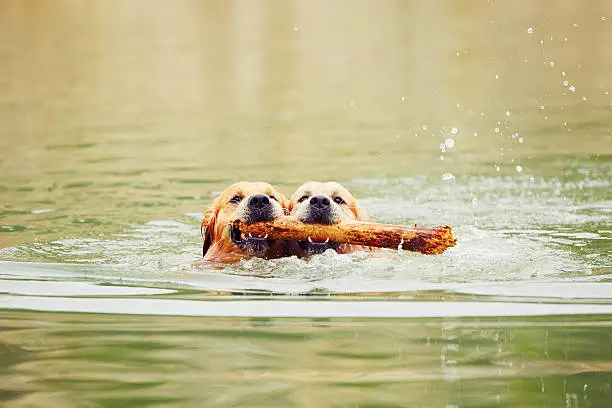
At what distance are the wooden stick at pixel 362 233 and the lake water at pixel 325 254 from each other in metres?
0.20

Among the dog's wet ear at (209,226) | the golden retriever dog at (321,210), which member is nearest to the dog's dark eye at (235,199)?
the dog's wet ear at (209,226)

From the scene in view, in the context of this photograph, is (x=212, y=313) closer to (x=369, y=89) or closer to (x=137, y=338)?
(x=137, y=338)

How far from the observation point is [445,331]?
5113 mm

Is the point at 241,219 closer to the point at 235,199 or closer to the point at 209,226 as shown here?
the point at 235,199

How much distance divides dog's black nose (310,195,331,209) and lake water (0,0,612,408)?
0.34 meters

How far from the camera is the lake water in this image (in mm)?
4465

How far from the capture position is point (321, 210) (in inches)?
277

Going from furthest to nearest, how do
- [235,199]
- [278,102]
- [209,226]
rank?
[278,102], [209,226], [235,199]

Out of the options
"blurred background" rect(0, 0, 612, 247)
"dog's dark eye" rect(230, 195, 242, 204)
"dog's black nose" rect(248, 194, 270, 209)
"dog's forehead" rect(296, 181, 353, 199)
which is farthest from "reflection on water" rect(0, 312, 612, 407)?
"blurred background" rect(0, 0, 612, 247)

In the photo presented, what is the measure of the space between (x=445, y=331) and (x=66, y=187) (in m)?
6.32

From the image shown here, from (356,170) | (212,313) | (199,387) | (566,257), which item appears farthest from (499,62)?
(199,387)

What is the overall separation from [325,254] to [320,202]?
33 cm

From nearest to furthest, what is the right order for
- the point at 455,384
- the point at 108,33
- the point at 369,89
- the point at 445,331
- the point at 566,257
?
1. the point at 455,384
2. the point at 445,331
3. the point at 566,257
4. the point at 369,89
5. the point at 108,33

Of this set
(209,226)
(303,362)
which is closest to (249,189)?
(209,226)
